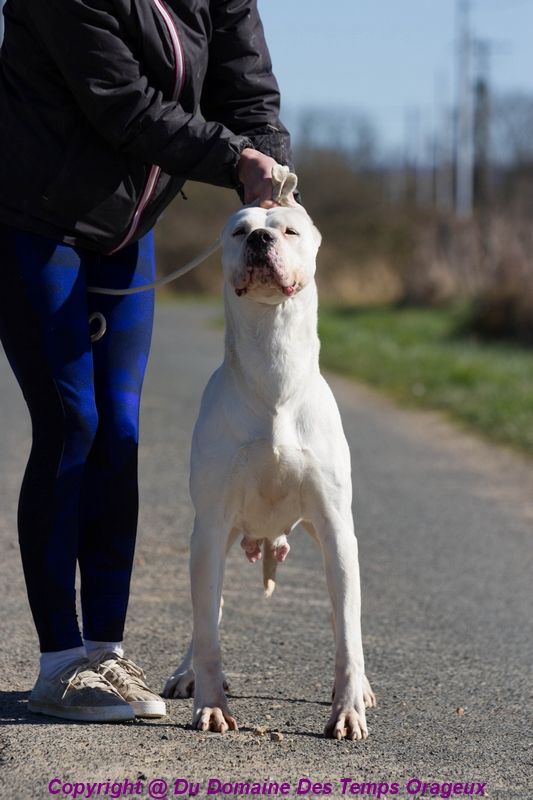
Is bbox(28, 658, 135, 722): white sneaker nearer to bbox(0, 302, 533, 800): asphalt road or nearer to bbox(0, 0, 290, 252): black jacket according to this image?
bbox(0, 302, 533, 800): asphalt road

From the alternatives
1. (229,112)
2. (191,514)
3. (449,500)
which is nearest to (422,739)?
(229,112)

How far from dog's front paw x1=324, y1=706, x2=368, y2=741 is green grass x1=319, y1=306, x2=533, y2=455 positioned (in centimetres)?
608

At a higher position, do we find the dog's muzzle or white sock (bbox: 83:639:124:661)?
the dog's muzzle

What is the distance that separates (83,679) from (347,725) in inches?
30.3

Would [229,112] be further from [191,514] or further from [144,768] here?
[191,514]

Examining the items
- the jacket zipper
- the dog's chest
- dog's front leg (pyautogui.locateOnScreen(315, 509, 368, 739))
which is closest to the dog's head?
the jacket zipper

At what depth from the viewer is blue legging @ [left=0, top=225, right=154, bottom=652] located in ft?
12.2

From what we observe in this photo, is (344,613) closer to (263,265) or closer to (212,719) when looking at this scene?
(212,719)

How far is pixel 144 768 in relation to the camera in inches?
129

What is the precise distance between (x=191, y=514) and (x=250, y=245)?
3.81 meters

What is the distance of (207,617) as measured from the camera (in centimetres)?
371

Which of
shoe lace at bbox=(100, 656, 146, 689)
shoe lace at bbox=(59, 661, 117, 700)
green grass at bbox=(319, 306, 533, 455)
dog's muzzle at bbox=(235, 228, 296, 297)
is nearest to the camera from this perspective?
dog's muzzle at bbox=(235, 228, 296, 297)

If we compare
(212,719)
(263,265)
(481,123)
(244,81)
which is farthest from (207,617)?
(481,123)

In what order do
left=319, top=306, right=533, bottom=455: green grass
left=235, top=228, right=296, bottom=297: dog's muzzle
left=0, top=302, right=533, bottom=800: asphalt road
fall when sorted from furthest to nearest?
left=319, top=306, right=533, bottom=455: green grass, left=235, top=228, right=296, bottom=297: dog's muzzle, left=0, top=302, right=533, bottom=800: asphalt road
